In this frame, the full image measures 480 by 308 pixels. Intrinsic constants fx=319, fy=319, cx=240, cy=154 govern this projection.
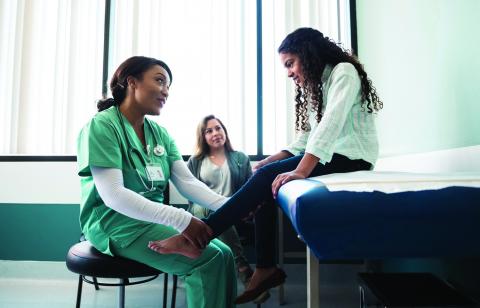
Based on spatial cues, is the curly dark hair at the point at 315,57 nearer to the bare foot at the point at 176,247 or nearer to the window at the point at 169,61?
the bare foot at the point at 176,247

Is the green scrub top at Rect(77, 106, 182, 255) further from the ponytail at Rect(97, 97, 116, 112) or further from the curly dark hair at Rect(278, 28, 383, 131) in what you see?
the curly dark hair at Rect(278, 28, 383, 131)

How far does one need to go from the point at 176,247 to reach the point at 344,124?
2.52 ft

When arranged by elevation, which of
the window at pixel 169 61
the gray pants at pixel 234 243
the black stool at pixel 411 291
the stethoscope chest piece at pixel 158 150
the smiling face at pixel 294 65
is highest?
the window at pixel 169 61

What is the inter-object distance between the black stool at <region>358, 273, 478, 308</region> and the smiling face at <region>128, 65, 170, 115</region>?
990 mm

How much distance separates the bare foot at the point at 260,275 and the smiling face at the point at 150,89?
0.74m

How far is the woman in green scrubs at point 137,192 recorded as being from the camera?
1.02m

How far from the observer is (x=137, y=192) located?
45.0 inches

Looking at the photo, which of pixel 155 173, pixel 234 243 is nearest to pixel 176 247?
pixel 155 173

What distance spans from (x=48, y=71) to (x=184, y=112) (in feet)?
3.92

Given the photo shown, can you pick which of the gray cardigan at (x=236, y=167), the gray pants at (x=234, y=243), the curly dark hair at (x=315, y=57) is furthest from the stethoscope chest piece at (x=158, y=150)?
the gray cardigan at (x=236, y=167)

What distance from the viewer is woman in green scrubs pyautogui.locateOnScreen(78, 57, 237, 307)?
1.02 metres

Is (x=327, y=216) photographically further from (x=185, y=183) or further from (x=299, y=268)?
(x=299, y=268)

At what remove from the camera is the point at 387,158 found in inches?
81.0

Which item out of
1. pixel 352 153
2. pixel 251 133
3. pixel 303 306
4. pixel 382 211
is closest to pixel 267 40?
pixel 251 133
